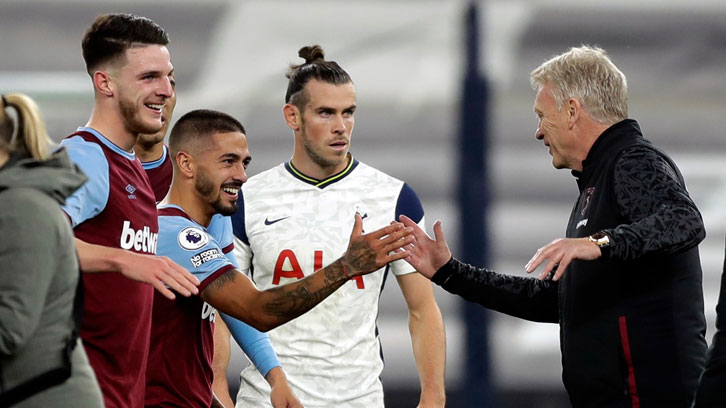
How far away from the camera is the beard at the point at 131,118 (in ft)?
8.27

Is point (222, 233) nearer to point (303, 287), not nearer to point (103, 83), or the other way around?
point (303, 287)

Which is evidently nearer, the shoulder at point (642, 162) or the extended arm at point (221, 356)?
the shoulder at point (642, 162)

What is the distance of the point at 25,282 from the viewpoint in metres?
1.74

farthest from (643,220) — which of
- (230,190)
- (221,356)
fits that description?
(221,356)

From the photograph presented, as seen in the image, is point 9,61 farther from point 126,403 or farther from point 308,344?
point 126,403

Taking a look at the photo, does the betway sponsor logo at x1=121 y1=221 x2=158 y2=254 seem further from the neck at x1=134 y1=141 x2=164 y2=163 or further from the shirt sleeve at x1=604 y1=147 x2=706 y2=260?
the shirt sleeve at x1=604 y1=147 x2=706 y2=260

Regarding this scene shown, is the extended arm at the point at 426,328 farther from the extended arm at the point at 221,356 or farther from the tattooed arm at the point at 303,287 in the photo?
the tattooed arm at the point at 303,287

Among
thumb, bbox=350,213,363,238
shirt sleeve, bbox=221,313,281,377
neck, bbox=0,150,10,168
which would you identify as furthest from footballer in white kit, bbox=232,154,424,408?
neck, bbox=0,150,10,168

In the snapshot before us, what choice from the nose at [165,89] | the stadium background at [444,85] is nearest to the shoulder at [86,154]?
the nose at [165,89]

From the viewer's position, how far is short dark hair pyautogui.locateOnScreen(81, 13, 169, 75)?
2576mm

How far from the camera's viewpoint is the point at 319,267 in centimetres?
327

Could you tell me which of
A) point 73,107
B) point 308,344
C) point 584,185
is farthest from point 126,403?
point 73,107

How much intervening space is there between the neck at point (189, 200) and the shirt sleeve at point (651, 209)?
112 cm

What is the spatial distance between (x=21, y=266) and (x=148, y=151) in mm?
1626
